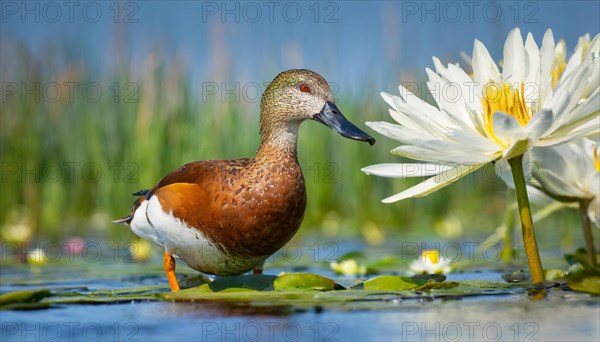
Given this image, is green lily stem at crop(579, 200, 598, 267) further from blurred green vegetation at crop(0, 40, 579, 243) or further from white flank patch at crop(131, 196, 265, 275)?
blurred green vegetation at crop(0, 40, 579, 243)

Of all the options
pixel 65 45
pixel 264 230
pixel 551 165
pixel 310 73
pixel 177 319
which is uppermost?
pixel 65 45

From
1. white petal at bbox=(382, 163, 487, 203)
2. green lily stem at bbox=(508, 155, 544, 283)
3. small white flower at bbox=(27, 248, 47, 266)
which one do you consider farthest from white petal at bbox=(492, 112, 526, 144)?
small white flower at bbox=(27, 248, 47, 266)

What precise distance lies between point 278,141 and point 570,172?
1.39 metres

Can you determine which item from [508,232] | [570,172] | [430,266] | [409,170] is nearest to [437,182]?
[409,170]

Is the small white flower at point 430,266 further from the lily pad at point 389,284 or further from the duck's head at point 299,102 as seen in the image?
the lily pad at point 389,284

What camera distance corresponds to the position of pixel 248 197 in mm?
3705

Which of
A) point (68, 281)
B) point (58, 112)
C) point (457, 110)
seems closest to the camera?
point (457, 110)

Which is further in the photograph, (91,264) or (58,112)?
(58,112)

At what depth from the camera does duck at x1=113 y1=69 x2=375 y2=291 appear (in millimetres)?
3686

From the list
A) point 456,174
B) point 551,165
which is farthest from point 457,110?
point 551,165

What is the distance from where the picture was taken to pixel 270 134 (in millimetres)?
4012

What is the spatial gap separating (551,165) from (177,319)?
155cm

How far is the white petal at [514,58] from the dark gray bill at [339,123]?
91 cm

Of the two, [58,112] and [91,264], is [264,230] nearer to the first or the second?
[91,264]
